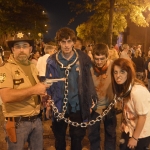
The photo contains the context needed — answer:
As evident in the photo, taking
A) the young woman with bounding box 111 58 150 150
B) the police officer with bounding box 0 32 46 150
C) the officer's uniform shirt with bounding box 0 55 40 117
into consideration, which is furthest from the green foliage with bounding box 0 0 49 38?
the young woman with bounding box 111 58 150 150

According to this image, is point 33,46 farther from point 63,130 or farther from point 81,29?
point 81,29

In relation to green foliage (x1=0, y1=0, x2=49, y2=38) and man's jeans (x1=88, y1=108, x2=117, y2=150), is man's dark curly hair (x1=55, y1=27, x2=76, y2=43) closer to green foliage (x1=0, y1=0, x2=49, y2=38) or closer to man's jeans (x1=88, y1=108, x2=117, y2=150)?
man's jeans (x1=88, y1=108, x2=117, y2=150)

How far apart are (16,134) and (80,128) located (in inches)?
46.9

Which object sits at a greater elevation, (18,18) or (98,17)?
(18,18)

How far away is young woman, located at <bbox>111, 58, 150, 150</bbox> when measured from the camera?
2.77 m

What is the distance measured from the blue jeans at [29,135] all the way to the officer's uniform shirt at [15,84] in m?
0.13

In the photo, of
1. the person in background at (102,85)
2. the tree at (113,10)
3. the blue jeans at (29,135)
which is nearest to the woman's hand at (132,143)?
the person in background at (102,85)

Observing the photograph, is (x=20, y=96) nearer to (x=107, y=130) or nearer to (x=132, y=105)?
(x=132, y=105)

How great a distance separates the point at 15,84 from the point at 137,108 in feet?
4.69

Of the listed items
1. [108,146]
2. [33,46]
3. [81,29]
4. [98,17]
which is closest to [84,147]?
[108,146]

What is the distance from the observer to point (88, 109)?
3.55 meters

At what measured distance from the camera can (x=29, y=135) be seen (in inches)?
116

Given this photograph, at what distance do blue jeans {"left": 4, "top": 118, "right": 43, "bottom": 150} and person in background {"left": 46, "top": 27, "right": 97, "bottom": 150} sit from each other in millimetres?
631

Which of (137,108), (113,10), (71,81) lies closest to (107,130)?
(71,81)
